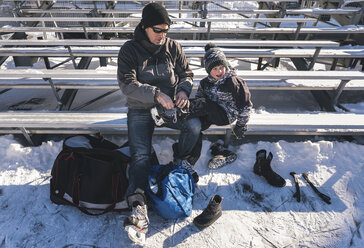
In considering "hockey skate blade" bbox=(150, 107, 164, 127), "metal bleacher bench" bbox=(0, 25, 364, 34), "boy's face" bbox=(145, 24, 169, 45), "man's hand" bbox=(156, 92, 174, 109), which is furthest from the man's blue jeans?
"metal bleacher bench" bbox=(0, 25, 364, 34)

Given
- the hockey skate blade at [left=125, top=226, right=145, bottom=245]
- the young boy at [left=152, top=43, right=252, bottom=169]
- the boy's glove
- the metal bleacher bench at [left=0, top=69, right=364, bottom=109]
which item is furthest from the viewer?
the metal bleacher bench at [left=0, top=69, right=364, bottom=109]

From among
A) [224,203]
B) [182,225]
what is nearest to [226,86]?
[224,203]

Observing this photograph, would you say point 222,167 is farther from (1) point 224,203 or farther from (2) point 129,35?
(2) point 129,35

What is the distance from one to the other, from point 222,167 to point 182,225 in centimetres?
75

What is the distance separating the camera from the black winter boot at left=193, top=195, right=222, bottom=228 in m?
1.73

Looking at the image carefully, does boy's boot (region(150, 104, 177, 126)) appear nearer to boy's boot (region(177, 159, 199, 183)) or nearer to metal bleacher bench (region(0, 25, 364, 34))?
boy's boot (region(177, 159, 199, 183))

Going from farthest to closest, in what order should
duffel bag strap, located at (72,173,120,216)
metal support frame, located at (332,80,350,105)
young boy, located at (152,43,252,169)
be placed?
metal support frame, located at (332,80,350,105) < young boy, located at (152,43,252,169) < duffel bag strap, located at (72,173,120,216)

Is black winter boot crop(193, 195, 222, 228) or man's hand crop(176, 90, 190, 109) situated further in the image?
man's hand crop(176, 90, 190, 109)

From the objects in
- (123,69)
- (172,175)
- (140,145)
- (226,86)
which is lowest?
(172,175)

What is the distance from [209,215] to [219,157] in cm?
68

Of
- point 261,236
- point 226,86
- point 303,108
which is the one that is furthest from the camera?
point 303,108

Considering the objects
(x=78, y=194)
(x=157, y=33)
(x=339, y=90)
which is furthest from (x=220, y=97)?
(x=339, y=90)

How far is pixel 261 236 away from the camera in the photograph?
5.67 ft

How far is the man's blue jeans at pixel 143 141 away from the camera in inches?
71.1
